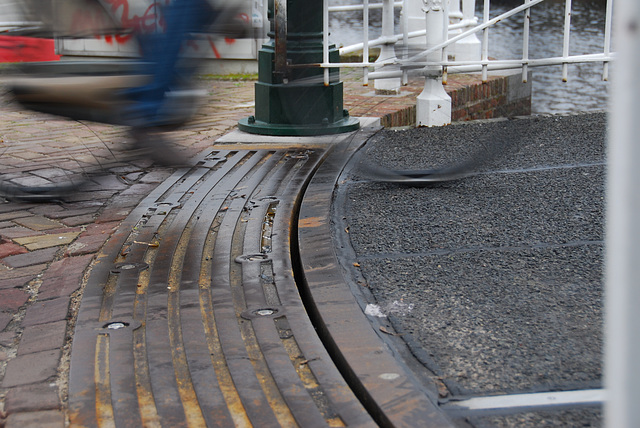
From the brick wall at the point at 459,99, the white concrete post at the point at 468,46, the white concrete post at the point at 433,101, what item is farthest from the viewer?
the white concrete post at the point at 468,46

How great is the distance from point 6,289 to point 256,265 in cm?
89

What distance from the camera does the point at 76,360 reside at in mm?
2092

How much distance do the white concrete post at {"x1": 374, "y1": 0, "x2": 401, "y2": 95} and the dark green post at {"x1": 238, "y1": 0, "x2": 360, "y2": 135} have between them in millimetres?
907

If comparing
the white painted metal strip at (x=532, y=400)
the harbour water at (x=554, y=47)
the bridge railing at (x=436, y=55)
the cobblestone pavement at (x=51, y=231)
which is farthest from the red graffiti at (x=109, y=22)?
the harbour water at (x=554, y=47)

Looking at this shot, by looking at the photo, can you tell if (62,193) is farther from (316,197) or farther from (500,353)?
(500,353)

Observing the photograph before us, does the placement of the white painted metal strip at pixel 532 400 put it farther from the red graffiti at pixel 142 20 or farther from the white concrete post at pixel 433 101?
the white concrete post at pixel 433 101

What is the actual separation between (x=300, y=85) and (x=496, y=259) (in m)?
2.65

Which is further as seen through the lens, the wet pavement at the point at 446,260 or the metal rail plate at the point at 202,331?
the wet pavement at the point at 446,260

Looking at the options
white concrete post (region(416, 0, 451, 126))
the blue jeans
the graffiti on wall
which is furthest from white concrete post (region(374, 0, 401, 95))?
the blue jeans

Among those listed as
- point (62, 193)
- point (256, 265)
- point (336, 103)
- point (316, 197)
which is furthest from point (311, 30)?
point (256, 265)

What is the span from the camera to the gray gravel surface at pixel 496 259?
2008mm

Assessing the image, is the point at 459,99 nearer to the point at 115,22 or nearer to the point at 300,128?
the point at 300,128

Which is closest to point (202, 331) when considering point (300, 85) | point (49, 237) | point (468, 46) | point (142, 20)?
point (49, 237)

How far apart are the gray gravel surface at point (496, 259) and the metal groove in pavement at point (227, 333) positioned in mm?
172
